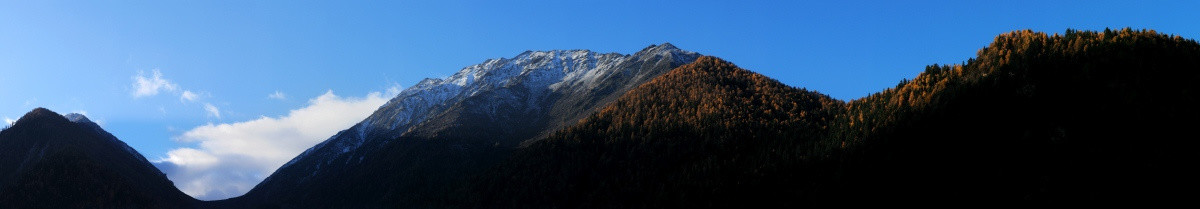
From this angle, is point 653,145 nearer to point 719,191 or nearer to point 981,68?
point 719,191

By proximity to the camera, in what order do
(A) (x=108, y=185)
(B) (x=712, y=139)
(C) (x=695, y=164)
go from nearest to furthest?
(C) (x=695, y=164) < (B) (x=712, y=139) < (A) (x=108, y=185)

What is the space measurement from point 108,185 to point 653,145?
517 ft

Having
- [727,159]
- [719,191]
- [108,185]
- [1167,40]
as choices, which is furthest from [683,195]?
[108,185]

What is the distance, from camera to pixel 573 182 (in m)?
175

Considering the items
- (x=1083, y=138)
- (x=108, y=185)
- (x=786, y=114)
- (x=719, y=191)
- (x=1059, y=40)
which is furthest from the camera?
(x=108, y=185)

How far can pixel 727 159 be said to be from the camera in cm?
15588

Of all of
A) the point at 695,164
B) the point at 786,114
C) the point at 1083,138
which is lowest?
the point at 1083,138

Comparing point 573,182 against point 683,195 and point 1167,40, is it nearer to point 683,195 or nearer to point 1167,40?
point 683,195

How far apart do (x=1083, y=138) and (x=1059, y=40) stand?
815 inches

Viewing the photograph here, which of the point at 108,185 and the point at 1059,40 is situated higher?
the point at 108,185

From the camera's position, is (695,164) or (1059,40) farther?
(695,164)

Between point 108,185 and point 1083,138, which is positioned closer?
point 1083,138

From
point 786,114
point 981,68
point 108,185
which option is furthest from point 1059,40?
point 108,185

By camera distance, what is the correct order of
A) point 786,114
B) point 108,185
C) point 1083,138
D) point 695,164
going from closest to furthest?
1. point 1083,138
2. point 695,164
3. point 786,114
4. point 108,185
